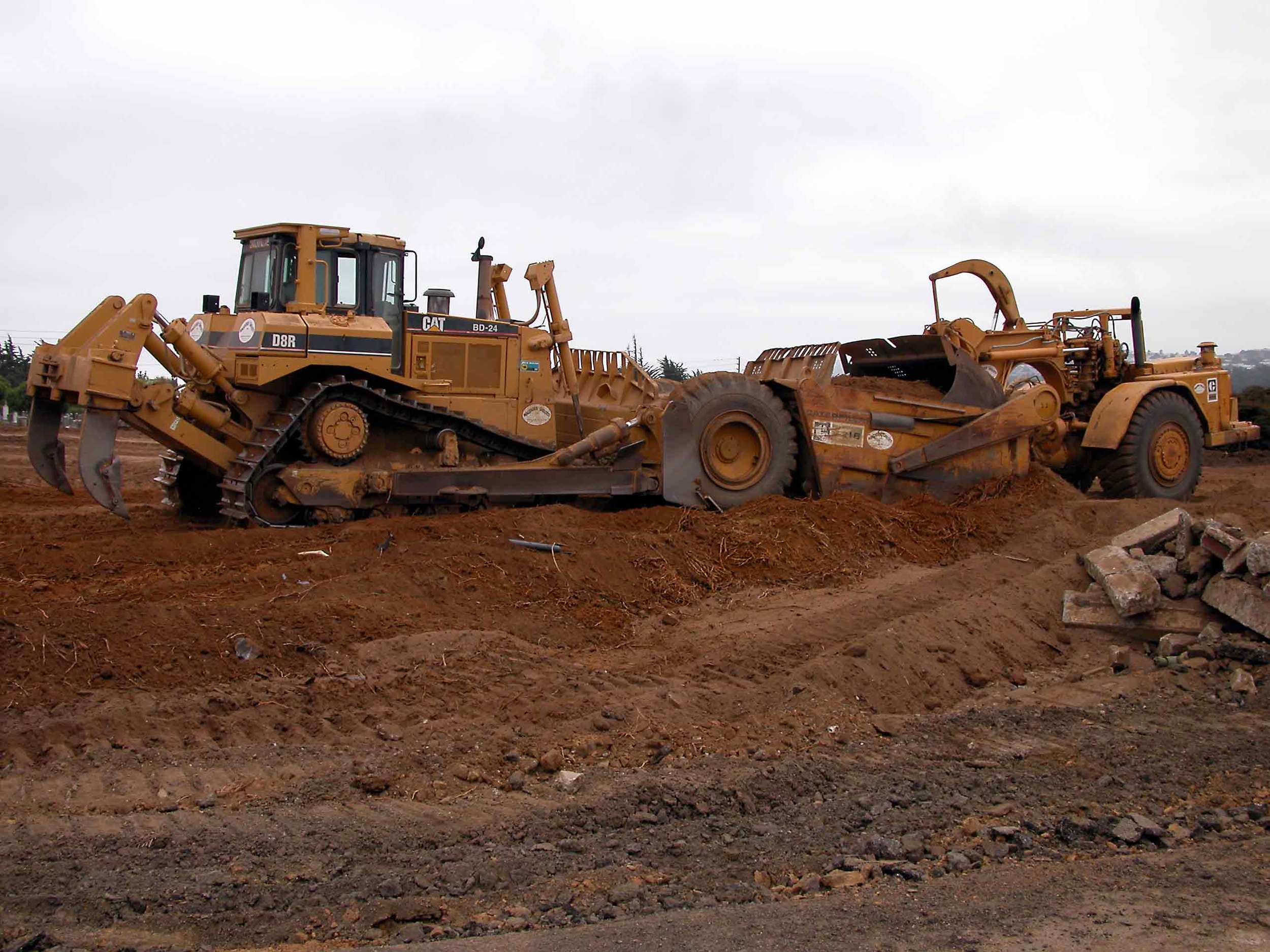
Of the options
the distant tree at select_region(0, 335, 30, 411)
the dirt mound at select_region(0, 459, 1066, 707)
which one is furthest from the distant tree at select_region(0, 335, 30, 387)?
the dirt mound at select_region(0, 459, 1066, 707)

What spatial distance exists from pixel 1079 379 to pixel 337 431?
8.41 metres

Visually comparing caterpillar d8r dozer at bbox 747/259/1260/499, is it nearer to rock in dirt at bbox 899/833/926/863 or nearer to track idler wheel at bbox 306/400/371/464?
track idler wheel at bbox 306/400/371/464

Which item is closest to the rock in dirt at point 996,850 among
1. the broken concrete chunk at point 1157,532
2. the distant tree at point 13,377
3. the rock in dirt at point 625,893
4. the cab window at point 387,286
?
the rock in dirt at point 625,893

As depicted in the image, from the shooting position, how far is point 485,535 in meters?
9.53

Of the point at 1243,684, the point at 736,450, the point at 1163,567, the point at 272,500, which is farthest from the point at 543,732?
the point at 736,450

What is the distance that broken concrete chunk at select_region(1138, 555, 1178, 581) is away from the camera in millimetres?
8156

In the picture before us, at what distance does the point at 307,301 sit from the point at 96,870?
7673 millimetres

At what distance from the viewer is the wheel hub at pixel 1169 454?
1299 cm

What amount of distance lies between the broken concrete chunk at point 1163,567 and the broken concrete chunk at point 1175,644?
58cm

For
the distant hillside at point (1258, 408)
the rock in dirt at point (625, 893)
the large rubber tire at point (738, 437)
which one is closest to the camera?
the rock in dirt at point (625, 893)

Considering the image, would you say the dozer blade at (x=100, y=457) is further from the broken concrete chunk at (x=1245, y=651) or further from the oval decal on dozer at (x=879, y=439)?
the broken concrete chunk at (x=1245, y=651)

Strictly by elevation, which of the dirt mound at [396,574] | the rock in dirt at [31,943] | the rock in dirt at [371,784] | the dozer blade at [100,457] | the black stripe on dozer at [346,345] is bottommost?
the rock in dirt at [31,943]

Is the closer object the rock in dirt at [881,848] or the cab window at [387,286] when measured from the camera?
the rock in dirt at [881,848]

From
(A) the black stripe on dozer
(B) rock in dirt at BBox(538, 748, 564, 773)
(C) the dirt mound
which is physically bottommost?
(B) rock in dirt at BBox(538, 748, 564, 773)
